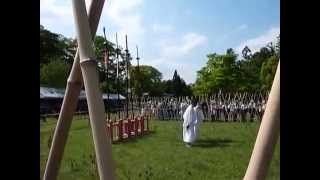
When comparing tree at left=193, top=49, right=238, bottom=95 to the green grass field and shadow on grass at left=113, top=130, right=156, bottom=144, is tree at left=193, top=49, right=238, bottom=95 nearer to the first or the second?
shadow on grass at left=113, top=130, right=156, bottom=144

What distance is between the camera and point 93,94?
0.74 metres

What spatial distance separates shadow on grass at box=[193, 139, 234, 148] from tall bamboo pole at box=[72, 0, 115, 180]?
1267 cm

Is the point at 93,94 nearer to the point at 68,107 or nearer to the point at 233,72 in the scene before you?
the point at 68,107

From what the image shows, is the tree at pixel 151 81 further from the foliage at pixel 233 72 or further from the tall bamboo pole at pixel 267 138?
the tall bamboo pole at pixel 267 138

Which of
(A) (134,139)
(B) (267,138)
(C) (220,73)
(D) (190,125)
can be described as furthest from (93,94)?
(C) (220,73)

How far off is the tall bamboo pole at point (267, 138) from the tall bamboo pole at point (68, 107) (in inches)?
12.3

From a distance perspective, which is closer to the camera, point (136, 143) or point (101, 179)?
point (101, 179)

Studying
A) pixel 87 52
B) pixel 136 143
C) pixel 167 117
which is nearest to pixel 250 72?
pixel 167 117

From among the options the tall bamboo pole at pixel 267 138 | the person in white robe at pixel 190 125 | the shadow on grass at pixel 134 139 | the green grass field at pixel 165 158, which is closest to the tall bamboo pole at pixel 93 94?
the tall bamboo pole at pixel 267 138

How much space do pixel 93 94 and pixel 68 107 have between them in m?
0.12

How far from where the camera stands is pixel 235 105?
26.3 m
